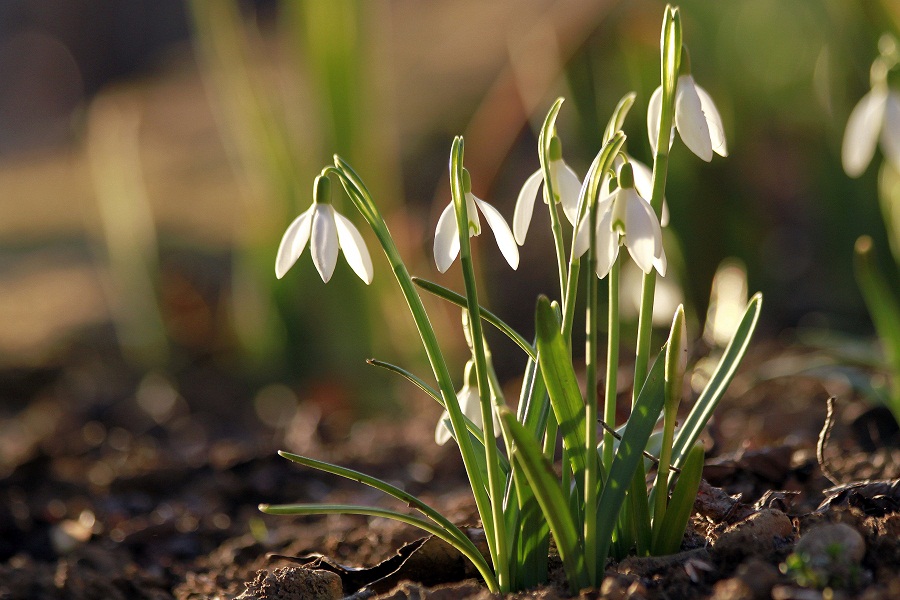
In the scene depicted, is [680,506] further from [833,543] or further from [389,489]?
[389,489]

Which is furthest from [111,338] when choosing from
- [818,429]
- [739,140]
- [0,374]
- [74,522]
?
[818,429]

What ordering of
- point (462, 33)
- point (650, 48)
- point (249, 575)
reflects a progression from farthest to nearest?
point (462, 33) < point (650, 48) < point (249, 575)

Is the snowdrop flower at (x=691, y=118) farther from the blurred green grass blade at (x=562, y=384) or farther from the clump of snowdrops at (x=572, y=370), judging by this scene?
the blurred green grass blade at (x=562, y=384)

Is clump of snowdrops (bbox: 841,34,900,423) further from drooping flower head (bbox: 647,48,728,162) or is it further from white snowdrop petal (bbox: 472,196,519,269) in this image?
white snowdrop petal (bbox: 472,196,519,269)

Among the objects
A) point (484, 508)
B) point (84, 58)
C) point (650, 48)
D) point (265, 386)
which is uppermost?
point (84, 58)

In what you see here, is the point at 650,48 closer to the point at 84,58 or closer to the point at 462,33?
the point at 462,33

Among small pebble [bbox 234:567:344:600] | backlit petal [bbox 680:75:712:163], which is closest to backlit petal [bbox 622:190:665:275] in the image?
backlit petal [bbox 680:75:712:163]

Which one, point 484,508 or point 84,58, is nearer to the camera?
point 484,508
